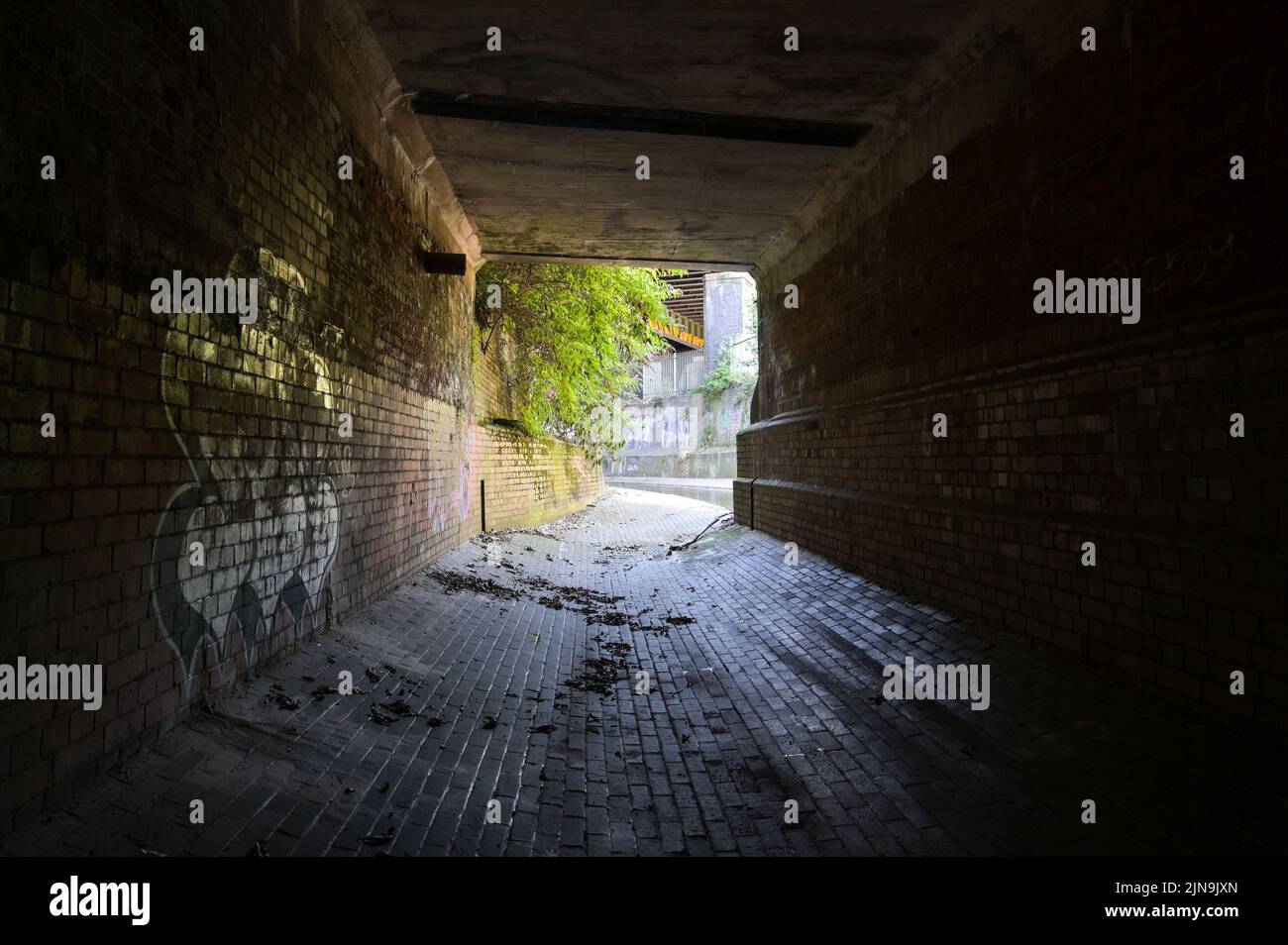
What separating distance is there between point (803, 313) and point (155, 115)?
25.2 ft

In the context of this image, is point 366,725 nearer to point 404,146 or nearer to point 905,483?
point 905,483

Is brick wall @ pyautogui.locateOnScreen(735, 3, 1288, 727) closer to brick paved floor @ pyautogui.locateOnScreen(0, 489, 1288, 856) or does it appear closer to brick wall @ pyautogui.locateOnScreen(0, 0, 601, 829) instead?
brick paved floor @ pyautogui.locateOnScreen(0, 489, 1288, 856)

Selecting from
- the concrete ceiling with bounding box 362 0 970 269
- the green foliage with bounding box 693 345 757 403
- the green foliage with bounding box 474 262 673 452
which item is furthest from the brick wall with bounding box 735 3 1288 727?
the green foliage with bounding box 693 345 757 403

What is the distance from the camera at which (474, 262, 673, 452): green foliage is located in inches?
502

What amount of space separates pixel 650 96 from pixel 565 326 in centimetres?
710

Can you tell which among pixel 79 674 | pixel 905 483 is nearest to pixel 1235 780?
pixel 905 483

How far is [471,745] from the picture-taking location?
3.80 meters

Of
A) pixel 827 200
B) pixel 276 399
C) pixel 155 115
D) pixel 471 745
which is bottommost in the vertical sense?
pixel 471 745

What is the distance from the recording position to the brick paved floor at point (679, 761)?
2725 millimetres

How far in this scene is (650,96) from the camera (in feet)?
19.8

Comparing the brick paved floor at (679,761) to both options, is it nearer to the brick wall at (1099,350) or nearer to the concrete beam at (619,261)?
the brick wall at (1099,350)

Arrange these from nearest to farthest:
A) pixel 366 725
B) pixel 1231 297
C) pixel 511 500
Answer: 1. pixel 1231 297
2. pixel 366 725
3. pixel 511 500

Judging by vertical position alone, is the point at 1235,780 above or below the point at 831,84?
below

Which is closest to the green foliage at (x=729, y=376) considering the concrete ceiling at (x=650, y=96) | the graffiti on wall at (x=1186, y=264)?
the concrete ceiling at (x=650, y=96)
